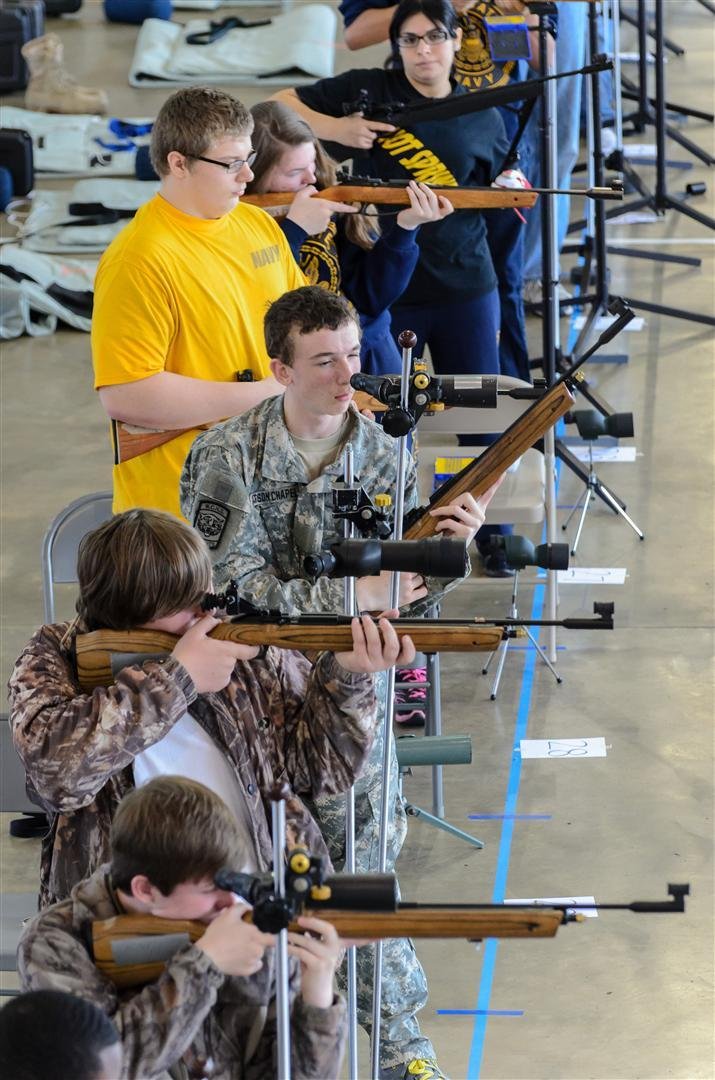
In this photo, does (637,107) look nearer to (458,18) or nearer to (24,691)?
(458,18)

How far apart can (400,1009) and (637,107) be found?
897cm

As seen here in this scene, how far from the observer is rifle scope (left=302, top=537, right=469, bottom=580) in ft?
8.64

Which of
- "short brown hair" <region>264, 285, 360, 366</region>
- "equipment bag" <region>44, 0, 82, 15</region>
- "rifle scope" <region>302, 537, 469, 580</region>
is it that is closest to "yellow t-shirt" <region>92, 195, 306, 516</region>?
"short brown hair" <region>264, 285, 360, 366</region>

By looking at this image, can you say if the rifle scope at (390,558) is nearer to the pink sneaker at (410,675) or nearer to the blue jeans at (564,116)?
the pink sneaker at (410,675)

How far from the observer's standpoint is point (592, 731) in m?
5.28

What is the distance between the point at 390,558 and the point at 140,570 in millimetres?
426

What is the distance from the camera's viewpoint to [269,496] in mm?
3566

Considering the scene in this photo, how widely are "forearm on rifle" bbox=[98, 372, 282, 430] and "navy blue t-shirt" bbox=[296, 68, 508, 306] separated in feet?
5.71

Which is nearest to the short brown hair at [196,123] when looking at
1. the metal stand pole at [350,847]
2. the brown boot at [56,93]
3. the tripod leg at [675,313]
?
the metal stand pole at [350,847]

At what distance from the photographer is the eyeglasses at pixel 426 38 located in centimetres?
538

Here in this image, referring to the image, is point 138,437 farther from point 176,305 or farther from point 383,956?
point 383,956

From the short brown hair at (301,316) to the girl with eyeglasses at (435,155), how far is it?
1987mm

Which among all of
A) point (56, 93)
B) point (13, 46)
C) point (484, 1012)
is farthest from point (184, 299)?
point (13, 46)

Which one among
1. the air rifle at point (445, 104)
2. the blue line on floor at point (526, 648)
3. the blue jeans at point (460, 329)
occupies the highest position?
the air rifle at point (445, 104)
